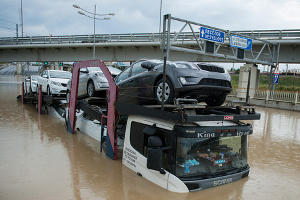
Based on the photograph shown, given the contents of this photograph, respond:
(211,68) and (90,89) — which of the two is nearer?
(211,68)

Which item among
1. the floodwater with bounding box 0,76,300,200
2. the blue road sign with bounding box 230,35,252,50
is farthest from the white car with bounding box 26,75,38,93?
the blue road sign with bounding box 230,35,252,50

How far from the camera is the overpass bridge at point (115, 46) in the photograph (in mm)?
21406

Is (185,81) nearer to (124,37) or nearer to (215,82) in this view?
(215,82)

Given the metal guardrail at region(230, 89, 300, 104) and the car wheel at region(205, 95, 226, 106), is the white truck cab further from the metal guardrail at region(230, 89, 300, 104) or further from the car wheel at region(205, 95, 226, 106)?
the metal guardrail at region(230, 89, 300, 104)

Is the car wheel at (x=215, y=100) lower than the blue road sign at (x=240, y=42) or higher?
lower

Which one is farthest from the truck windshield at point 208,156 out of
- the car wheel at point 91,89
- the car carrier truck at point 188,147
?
the car wheel at point 91,89

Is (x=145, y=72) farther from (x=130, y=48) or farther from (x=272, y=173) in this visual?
(x=130, y=48)

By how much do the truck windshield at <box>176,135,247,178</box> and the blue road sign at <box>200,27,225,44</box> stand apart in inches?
460

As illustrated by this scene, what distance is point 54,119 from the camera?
12.9 m

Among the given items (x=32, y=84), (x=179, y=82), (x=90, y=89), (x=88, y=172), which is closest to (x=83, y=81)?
(x=90, y=89)

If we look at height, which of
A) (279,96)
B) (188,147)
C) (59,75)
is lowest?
(279,96)

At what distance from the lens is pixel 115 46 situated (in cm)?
2577

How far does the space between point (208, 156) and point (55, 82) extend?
10.7 meters

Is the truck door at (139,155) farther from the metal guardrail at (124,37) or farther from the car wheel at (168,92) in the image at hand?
the metal guardrail at (124,37)
